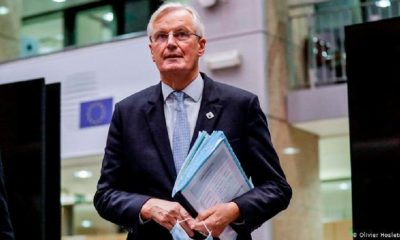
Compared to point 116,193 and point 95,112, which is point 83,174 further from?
point 116,193

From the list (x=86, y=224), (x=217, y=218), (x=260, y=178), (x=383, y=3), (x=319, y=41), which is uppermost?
(x=383, y=3)

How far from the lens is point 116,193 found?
3.20m

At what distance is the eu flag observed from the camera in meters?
12.4

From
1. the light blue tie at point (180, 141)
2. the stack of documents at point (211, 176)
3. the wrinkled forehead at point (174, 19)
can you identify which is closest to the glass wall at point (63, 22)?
the wrinkled forehead at point (174, 19)

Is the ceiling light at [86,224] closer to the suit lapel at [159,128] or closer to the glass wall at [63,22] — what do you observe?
the glass wall at [63,22]

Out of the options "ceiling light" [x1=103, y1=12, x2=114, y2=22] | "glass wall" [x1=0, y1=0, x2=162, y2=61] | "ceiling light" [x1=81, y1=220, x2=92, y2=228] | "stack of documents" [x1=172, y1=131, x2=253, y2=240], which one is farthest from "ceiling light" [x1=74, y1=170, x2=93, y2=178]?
"stack of documents" [x1=172, y1=131, x2=253, y2=240]

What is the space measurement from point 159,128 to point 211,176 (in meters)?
0.30

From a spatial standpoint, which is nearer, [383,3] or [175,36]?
[175,36]

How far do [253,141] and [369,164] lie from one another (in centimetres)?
208

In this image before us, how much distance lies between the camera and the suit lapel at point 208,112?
3.22 metres

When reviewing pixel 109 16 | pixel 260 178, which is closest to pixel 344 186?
pixel 109 16

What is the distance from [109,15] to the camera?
1298cm

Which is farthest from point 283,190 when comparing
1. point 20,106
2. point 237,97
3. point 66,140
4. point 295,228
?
point 66,140

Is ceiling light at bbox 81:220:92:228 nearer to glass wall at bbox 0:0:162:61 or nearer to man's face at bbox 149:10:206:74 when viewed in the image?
glass wall at bbox 0:0:162:61
